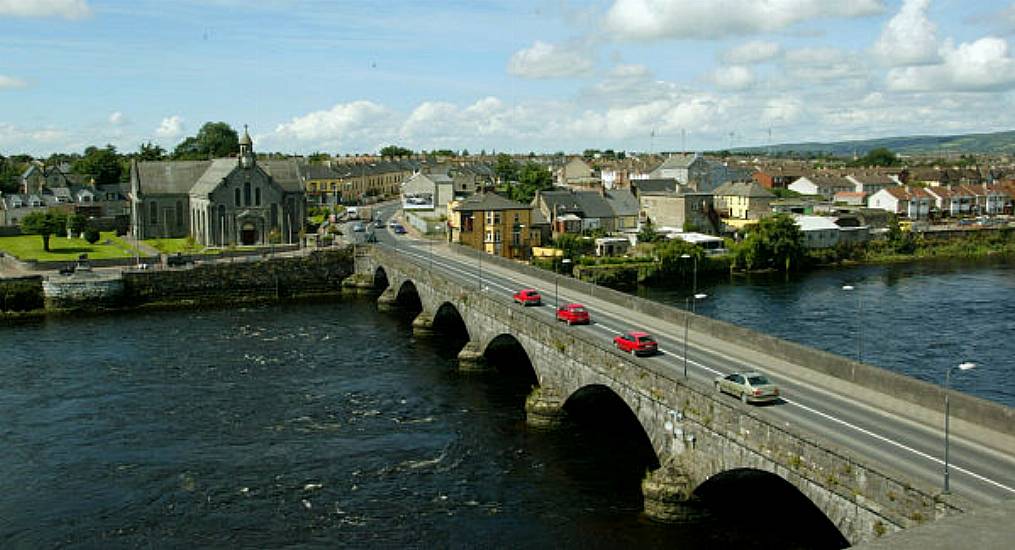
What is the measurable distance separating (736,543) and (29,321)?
71549 mm

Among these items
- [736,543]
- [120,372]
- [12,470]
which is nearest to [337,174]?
[120,372]

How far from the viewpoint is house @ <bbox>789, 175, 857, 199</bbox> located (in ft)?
617

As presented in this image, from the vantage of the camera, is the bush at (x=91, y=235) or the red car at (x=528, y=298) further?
the bush at (x=91, y=235)

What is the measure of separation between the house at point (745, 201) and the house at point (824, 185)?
48.8m

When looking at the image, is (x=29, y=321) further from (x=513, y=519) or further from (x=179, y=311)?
(x=513, y=519)

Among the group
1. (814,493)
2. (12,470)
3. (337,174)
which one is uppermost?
(337,174)

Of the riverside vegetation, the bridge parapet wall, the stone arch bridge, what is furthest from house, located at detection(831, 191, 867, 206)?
the stone arch bridge

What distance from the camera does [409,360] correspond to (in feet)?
212

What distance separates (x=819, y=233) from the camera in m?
124

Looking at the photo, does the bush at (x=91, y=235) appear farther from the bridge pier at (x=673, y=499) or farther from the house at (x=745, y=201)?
the bridge pier at (x=673, y=499)

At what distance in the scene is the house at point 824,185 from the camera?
18800 cm

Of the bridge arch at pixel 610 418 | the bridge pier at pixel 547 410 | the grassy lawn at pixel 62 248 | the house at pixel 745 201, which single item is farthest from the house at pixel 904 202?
the bridge pier at pixel 547 410

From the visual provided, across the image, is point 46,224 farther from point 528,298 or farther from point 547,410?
point 547,410

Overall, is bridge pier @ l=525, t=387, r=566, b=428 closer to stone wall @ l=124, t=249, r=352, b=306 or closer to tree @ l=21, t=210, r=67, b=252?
stone wall @ l=124, t=249, r=352, b=306
